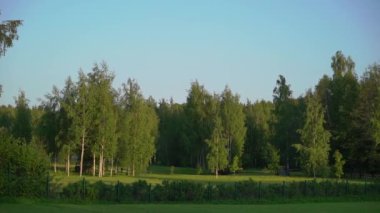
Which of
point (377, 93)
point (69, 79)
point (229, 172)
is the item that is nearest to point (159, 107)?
point (229, 172)

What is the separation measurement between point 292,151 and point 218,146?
17018mm

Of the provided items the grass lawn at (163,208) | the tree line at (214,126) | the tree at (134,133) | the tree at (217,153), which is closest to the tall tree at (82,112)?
the tree line at (214,126)

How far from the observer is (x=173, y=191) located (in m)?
→ 31.2

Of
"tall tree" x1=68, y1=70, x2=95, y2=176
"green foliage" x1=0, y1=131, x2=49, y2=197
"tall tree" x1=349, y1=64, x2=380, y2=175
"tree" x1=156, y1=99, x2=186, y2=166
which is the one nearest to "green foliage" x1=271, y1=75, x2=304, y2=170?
"tall tree" x1=349, y1=64, x2=380, y2=175

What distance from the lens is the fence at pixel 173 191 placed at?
2941 cm

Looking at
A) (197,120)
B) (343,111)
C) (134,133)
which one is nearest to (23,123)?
(134,133)

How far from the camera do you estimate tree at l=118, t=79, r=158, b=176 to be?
67.7 metres

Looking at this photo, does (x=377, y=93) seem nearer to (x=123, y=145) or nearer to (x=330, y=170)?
(x=330, y=170)

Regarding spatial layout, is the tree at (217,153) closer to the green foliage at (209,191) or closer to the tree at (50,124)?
the tree at (50,124)

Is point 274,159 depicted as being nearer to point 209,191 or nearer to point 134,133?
point 134,133

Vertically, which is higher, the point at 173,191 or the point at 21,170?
the point at 21,170

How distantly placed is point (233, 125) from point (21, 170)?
179 feet

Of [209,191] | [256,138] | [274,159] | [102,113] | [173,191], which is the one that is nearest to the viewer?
[173,191]

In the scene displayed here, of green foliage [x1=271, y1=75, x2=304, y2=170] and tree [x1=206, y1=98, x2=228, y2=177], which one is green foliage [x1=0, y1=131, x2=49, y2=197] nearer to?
tree [x1=206, y1=98, x2=228, y2=177]
